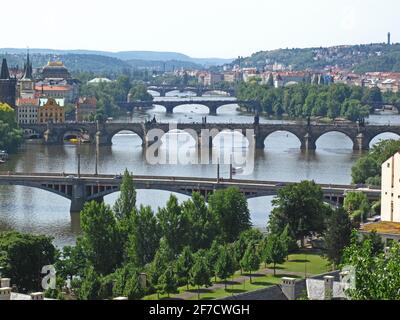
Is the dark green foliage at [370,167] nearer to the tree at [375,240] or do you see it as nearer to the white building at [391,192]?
the white building at [391,192]

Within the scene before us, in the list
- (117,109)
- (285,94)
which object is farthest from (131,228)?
(285,94)

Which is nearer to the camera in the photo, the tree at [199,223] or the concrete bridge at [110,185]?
A: the tree at [199,223]

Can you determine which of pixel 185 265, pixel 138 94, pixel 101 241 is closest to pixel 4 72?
pixel 138 94

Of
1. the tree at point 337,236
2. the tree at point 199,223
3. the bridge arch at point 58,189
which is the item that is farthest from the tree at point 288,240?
the bridge arch at point 58,189

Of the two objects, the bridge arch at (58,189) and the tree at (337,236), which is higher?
the tree at (337,236)

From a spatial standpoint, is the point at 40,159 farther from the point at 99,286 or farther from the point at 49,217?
the point at 99,286

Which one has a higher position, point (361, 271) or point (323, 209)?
point (361, 271)
